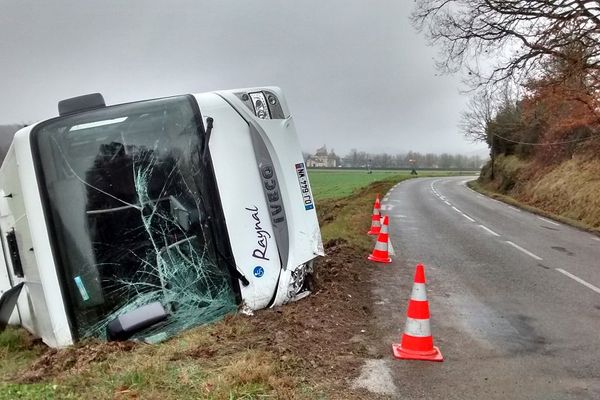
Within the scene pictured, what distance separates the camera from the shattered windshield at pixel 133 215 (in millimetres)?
4484

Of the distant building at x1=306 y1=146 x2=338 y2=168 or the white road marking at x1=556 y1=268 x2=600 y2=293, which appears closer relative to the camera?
the white road marking at x1=556 y1=268 x2=600 y2=293

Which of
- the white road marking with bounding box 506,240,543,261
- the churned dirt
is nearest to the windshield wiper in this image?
the churned dirt

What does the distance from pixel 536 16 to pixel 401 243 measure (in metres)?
10.0

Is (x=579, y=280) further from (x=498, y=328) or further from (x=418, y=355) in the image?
(x=418, y=355)

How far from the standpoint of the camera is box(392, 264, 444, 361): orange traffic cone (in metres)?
4.80

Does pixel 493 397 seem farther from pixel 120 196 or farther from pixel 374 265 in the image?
pixel 374 265

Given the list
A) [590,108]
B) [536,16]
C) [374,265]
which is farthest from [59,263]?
[590,108]

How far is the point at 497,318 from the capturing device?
624 cm

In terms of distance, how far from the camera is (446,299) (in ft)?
23.4

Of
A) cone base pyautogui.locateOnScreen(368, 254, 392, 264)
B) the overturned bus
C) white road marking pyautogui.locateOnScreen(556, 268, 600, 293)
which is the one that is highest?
the overturned bus

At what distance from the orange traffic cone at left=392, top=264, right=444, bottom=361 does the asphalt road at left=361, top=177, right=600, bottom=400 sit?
0.13 metres

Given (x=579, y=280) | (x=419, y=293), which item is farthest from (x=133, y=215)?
(x=579, y=280)

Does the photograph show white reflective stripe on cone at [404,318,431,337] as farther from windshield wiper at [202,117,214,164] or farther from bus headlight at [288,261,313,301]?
windshield wiper at [202,117,214,164]

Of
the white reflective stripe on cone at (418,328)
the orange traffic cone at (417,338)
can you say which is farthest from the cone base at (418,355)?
the white reflective stripe on cone at (418,328)
